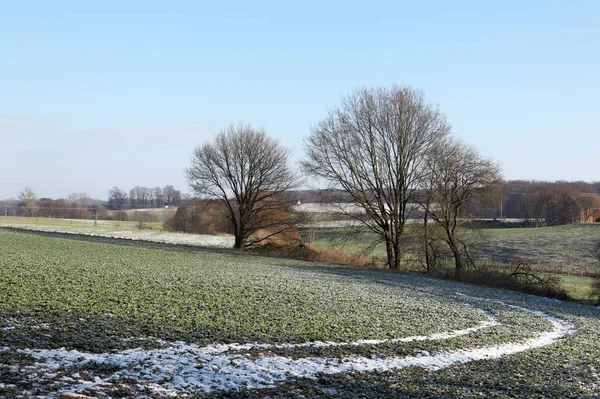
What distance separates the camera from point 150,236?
5066 cm

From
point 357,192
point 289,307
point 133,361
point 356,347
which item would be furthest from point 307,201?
point 133,361

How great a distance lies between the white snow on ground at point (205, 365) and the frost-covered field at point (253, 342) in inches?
1.2

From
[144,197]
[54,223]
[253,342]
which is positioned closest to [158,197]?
[144,197]

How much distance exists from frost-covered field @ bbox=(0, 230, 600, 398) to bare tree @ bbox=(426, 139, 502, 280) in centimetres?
1829

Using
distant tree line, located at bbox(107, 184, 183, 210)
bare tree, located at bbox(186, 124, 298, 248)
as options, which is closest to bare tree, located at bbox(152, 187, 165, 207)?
distant tree line, located at bbox(107, 184, 183, 210)

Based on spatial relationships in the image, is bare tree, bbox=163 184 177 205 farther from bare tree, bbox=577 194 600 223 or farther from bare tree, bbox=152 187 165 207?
bare tree, bbox=577 194 600 223

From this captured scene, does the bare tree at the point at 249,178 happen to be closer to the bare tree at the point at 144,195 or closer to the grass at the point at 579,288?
the grass at the point at 579,288

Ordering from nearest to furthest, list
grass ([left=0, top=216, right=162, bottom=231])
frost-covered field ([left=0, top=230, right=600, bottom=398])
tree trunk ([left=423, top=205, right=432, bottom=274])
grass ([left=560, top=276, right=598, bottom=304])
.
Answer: frost-covered field ([left=0, top=230, right=600, bottom=398]) < grass ([left=560, top=276, right=598, bottom=304]) < tree trunk ([left=423, top=205, right=432, bottom=274]) < grass ([left=0, top=216, right=162, bottom=231])

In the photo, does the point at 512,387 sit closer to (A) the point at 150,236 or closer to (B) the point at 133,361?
(B) the point at 133,361

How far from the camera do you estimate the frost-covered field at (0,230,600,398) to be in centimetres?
706

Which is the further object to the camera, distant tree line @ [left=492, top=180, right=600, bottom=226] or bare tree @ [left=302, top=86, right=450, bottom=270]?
distant tree line @ [left=492, top=180, right=600, bottom=226]

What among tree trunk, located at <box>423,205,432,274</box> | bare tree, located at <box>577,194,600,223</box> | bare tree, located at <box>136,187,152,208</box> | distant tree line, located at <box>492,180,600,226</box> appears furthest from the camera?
bare tree, located at <box>136,187,152,208</box>

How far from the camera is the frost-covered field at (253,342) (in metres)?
7.06

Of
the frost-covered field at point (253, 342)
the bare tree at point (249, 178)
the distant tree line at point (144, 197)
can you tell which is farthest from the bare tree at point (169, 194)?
the frost-covered field at point (253, 342)
